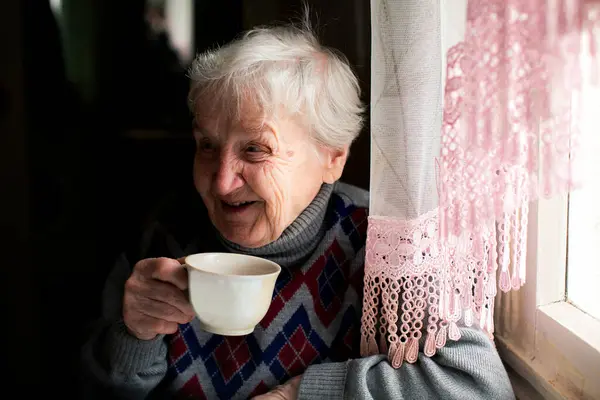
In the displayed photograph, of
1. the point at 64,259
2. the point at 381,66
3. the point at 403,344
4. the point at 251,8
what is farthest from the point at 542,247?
the point at 64,259

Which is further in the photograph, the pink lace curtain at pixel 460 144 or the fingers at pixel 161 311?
the fingers at pixel 161 311

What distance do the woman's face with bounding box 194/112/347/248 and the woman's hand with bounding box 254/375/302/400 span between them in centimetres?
24

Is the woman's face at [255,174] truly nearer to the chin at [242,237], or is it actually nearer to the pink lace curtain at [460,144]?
the chin at [242,237]

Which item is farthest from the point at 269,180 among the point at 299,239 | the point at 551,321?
the point at 551,321

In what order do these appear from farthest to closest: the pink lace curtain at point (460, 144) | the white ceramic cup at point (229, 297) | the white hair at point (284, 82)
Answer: the white hair at point (284, 82) < the white ceramic cup at point (229, 297) < the pink lace curtain at point (460, 144)

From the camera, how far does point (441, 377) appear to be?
3.04ft

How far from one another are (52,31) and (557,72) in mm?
748

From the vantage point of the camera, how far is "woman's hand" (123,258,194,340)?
95cm

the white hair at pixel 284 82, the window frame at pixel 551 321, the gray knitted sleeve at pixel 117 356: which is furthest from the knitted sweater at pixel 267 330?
the window frame at pixel 551 321

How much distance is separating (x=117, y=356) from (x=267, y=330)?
0.83 ft

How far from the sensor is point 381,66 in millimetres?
857

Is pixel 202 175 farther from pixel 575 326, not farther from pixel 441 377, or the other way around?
pixel 575 326

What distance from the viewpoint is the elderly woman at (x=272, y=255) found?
0.94 m

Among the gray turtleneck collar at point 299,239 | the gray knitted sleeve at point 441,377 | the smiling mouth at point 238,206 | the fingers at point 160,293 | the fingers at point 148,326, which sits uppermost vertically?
the smiling mouth at point 238,206
